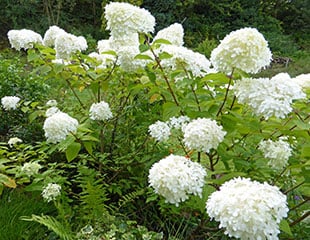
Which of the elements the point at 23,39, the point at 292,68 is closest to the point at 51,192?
the point at 23,39

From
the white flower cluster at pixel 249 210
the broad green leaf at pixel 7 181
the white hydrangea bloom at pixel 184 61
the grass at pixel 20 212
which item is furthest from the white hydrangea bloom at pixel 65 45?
the white flower cluster at pixel 249 210

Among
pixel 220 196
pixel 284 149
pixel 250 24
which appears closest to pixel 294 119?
pixel 284 149

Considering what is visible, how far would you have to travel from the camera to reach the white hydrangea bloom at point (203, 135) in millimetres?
1560

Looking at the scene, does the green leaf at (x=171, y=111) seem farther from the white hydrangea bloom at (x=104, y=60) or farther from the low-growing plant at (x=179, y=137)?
the white hydrangea bloom at (x=104, y=60)

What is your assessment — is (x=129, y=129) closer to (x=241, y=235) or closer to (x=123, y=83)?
(x=123, y=83)

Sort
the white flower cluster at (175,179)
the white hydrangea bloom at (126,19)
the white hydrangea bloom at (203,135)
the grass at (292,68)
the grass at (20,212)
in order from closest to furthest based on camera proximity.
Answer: the white flower cluster at (175,179), the white hydrangea bloom at (203,135), the white hydrangea bloom at (126,19), the grass at (20,212), the grass at (292,68)

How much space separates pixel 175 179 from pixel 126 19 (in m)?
0.83

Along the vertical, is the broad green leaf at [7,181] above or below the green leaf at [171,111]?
below

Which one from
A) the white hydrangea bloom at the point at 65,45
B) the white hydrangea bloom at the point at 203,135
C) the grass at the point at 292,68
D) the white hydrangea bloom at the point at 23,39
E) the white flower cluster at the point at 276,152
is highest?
the white hydrangea bloom at the point at 203,135

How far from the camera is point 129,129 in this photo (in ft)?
8.82

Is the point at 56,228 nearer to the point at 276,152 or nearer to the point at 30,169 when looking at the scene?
the point at 30,169

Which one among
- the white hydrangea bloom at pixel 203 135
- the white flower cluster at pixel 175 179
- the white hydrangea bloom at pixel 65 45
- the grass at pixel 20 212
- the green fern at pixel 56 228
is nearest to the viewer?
the white flower cluster at pixel 175 179

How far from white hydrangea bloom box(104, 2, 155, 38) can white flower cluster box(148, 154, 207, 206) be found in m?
0.72

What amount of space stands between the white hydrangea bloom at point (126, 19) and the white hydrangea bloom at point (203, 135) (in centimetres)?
60
